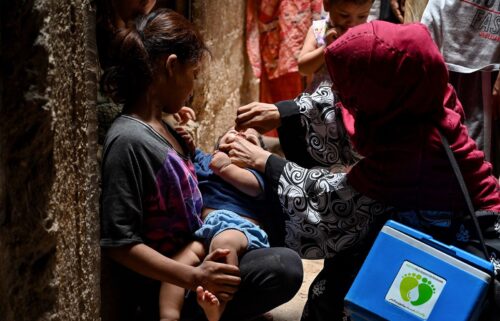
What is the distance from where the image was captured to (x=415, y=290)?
185cm

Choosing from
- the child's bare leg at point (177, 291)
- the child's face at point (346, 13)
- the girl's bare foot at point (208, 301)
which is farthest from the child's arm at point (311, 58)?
the girl's bare foot at point (208, 301)

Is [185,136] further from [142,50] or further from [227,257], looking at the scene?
[227,257]

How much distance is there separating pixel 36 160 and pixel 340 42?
0.95m

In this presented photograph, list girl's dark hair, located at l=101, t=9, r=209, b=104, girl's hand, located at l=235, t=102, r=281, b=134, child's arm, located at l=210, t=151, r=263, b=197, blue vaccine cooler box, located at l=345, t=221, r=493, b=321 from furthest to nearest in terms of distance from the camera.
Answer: girl's hand, located at l=235, t=102, r=281, b=134 → child's arm, located at l=210, t=151, r=263, b=197 → girl's dark hair, located at l=101, t=9, r=209, b=104 → blue vaccine cooler box, located at l=345, t=221, r=493, b=321

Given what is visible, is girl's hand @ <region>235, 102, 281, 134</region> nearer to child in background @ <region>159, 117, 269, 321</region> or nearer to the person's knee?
child in background @ <region>159, 117, 269, 321</region>

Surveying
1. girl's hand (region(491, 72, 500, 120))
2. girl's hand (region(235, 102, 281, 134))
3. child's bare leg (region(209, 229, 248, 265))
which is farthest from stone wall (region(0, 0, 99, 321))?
girl's hand (region(491, 72, 500, 120))

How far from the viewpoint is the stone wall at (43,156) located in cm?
145

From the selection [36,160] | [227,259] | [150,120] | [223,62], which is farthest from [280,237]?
[223,62]

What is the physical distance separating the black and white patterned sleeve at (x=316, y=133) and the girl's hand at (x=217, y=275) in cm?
63

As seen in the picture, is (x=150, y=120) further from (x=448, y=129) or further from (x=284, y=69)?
(x=284, y=69)

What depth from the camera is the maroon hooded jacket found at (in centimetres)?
199

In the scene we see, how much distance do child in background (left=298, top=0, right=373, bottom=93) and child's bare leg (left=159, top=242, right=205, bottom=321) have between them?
1.05 m

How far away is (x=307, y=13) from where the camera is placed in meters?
4.80

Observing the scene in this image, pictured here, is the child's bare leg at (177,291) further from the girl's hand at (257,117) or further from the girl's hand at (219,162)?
the girl's hand at (257,117)
